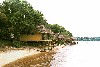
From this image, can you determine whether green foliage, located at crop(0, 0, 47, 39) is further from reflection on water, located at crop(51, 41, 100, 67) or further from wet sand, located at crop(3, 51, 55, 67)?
wet sand, located at crop(3, 51, 55, 67)

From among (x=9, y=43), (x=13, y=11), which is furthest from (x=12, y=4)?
(x=9, y=43)

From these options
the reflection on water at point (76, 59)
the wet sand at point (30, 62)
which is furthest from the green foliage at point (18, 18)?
the wet sand at point (30, 62)

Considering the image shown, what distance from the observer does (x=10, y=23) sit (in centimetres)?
5603

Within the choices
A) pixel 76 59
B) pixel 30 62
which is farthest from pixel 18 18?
pixel 30 62

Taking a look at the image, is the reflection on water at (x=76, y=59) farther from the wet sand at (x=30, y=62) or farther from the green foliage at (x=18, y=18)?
the green foliage at (x=18, y=18)

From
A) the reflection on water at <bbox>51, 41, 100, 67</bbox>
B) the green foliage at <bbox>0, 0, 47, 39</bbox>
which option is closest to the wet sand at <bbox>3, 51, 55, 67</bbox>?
the reflection on water at <bbox>51, 41, 100, 67</bbox>

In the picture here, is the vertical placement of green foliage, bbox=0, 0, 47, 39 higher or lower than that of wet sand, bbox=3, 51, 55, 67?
higher

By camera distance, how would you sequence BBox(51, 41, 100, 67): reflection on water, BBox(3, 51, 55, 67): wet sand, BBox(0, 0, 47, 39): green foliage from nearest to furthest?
BBox(3, 51, 55, 67): wet sand < BBox(51, 41, 100, 67): reflection on water < BBox(0, 0, 47, 39): green foliage

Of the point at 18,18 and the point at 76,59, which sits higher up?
the point at 18,18

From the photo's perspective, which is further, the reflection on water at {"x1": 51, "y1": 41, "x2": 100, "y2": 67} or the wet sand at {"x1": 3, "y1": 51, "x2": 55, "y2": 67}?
the reflection on water at {"x1": 51, "y1": 41, "x2": 100, "y2": 67}

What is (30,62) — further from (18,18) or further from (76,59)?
(18,18)

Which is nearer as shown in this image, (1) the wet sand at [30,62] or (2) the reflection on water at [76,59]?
(1) the wet sand at [30,62]

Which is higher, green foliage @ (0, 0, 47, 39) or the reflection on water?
green foliage @ (0, 0, 47, 39)

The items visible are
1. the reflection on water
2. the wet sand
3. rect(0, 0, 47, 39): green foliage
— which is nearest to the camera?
the wet sand
